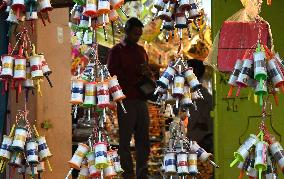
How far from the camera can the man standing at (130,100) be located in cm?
643

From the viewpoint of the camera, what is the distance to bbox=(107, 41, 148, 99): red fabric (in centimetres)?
644

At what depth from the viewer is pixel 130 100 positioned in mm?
6473

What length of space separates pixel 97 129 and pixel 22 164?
69 centimetres

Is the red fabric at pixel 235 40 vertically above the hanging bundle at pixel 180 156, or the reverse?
the red fabric at pixel 235 40

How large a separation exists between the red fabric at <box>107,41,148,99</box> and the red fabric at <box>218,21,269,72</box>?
2.26m

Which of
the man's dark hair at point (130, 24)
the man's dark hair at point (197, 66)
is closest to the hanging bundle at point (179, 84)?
the man's dark hair at point (130, 24)

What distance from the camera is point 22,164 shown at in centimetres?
436

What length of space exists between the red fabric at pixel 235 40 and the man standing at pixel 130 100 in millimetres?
2246

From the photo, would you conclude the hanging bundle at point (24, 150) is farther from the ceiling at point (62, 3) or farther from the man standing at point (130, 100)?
the man standing at point (130, 100)

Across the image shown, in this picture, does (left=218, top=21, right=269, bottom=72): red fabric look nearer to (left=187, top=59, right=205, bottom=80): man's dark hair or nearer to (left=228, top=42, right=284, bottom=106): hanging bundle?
(left=228, top=42, right=284, bottom=106): hanging bundle

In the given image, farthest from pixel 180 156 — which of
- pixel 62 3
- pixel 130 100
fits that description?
pixel 130 100

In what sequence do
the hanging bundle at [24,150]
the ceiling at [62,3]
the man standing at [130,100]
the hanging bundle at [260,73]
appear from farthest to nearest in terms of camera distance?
the man standing at [130,100], the ceiling at [62,3], the hanging bundle at [24,150], the hanging bundle at [260,73]

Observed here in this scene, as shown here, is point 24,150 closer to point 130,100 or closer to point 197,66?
point 130,100

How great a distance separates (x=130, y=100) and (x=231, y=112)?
1.34 m
